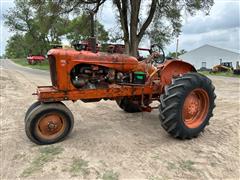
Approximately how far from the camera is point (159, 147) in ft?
14.1

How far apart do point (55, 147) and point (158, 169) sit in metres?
1.67

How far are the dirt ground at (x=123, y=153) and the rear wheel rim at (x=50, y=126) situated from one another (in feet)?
0.66

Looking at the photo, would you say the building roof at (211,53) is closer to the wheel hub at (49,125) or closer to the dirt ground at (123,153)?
the dirt ground at (123,153)

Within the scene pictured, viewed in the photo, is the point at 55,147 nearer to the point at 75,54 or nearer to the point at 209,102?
the point at 75,54

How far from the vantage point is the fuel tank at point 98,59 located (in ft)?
15.0

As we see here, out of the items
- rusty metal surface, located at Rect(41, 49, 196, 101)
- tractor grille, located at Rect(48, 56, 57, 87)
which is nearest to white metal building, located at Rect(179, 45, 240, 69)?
rusty metal surface, located at Rect(41, 49, 196, 101)

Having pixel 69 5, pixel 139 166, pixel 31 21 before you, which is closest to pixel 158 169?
pixel 139 166

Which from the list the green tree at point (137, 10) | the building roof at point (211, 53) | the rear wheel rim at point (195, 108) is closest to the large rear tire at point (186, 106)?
the rear wheel rim at point (195, 108)

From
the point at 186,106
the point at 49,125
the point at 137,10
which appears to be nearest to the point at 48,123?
the point at 49,125

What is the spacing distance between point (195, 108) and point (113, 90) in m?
1.50

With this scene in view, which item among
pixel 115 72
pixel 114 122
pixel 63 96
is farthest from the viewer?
pixel 114 122

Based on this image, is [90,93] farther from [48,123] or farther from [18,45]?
[18,45]

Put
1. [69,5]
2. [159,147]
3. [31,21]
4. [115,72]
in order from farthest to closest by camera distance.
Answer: [31,21]
[69,5]
[115,72]
[159,147]

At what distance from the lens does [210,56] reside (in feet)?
141
